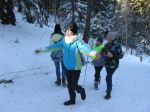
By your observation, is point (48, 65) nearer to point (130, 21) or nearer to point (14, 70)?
point (14, 70)

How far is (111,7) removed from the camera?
67375 millimetres

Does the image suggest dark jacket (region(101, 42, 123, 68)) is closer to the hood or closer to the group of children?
the group of children

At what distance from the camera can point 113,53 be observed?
12133 millimetres

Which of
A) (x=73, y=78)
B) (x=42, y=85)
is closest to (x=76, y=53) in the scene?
(x=73, y=78)

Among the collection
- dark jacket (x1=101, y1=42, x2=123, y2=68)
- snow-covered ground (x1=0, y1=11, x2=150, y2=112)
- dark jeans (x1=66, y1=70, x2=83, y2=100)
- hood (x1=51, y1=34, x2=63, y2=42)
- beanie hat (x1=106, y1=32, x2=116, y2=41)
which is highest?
beanie hat (x1=106, y1=32, x2=116, y2=41)

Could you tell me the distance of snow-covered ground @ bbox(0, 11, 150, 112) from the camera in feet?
39.1

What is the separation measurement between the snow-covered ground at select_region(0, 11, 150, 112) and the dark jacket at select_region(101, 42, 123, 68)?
3.89 feet

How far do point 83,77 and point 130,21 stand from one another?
5842 centimetres

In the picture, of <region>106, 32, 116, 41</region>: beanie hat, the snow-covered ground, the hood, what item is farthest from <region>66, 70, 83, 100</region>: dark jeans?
the hood

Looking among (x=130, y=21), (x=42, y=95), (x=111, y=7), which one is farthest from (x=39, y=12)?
(x=130, y=21)

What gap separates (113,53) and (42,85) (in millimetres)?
3072

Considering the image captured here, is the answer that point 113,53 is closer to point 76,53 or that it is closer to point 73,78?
point 76,53

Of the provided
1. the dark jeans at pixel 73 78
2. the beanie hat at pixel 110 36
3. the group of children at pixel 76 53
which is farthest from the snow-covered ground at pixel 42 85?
the beanie hat at pixel 110 36

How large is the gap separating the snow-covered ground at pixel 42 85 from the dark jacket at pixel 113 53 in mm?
1185
